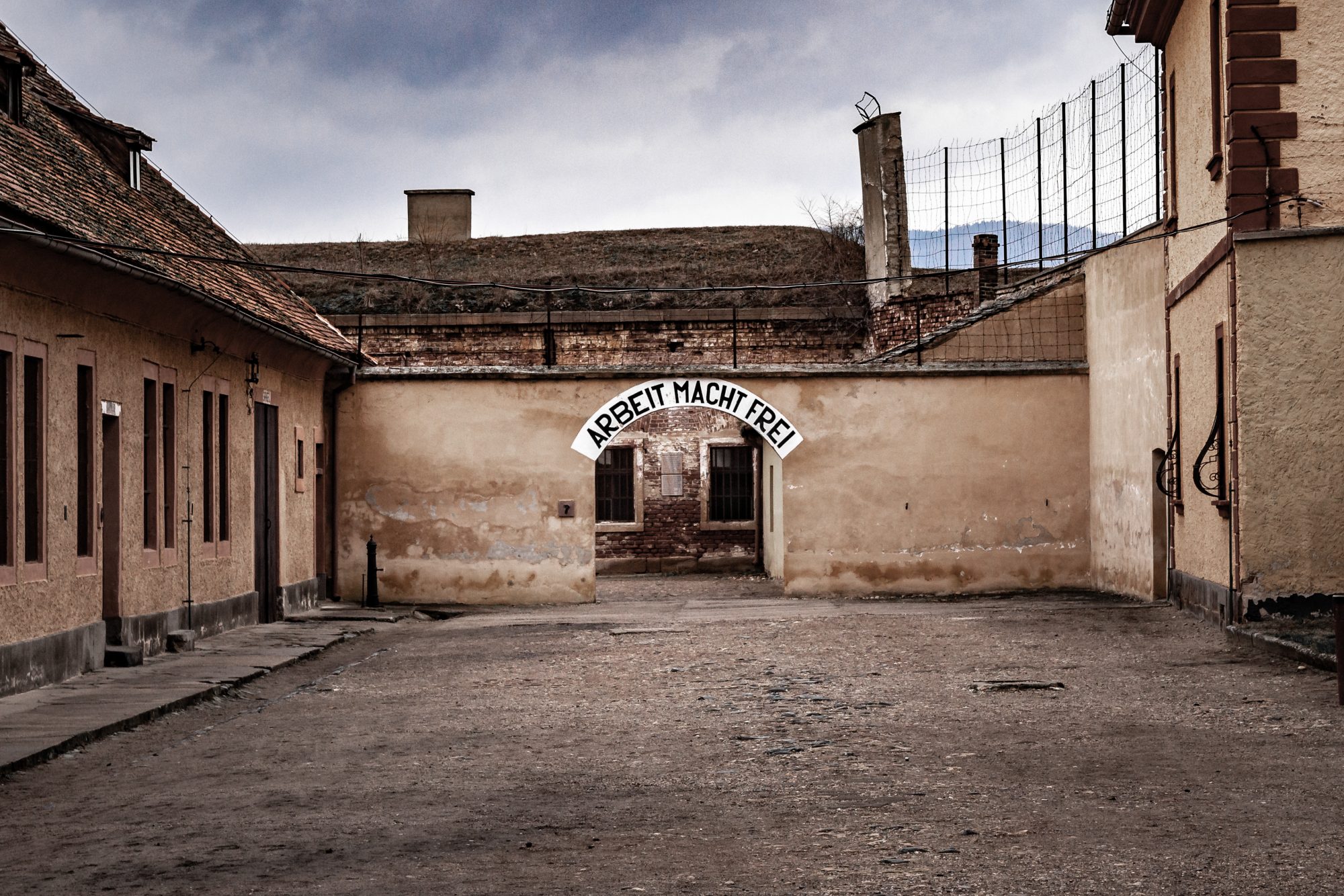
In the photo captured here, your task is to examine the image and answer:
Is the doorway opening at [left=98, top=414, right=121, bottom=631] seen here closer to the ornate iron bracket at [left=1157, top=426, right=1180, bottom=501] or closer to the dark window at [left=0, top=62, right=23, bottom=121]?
the dark window at [left=0, top=62, right=23, bottom=121]

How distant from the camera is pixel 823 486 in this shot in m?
25.0

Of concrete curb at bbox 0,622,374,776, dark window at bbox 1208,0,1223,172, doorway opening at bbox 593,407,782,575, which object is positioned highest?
dark window at bbox 1208,0,1223,172

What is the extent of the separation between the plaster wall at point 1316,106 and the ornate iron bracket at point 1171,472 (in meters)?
4.20

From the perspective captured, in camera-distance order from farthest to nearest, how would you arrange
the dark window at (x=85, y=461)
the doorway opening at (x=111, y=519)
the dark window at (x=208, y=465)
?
the dark window at (x=208, y=465) < the doorway opening at (x=111, y=519) < the dark window at (x=85, y=461)

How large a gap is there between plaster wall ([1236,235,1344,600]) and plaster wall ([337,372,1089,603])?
30.0ft

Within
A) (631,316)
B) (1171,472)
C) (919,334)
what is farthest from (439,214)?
(1171,472)

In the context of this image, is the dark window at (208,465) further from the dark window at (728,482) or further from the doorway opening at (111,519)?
the dark window at (728,482)

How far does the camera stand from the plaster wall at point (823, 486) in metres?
24.8

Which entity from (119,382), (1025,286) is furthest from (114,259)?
(1025,286)

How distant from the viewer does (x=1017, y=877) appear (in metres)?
6.34

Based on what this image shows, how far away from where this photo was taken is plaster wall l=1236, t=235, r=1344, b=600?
15570 mm

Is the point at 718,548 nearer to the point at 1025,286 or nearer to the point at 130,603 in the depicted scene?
the point at 1025,286

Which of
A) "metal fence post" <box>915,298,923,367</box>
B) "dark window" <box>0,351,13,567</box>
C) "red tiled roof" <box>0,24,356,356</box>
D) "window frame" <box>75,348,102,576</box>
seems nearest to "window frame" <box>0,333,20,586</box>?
"dark window" <box>0,351,13,567</box>

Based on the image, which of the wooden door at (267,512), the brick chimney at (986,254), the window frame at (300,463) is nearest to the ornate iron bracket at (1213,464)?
the wooden door at (267,512)
